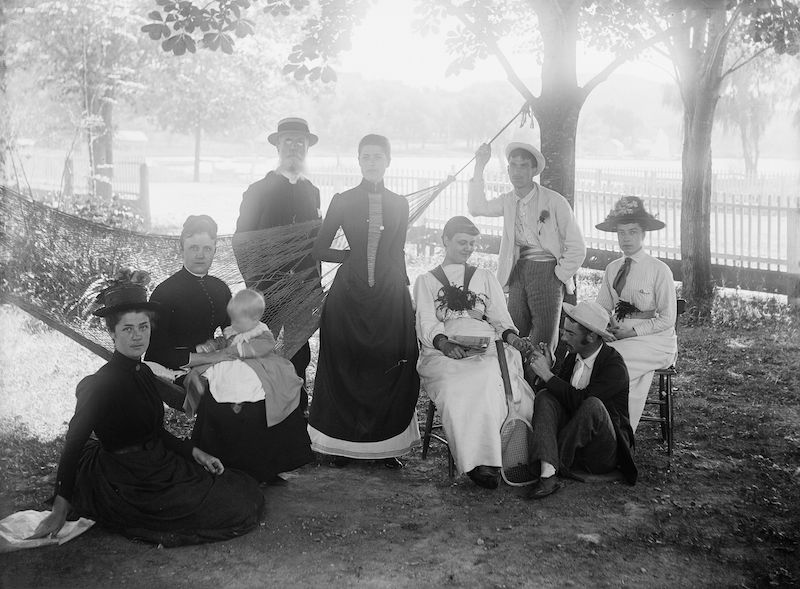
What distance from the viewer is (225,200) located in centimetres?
2412

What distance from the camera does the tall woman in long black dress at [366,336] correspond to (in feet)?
14.0

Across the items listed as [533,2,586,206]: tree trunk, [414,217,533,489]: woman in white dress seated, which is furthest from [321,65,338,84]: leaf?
[414,217,533,489]: woman in white dress seated

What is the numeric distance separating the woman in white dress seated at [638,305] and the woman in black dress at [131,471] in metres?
2.10

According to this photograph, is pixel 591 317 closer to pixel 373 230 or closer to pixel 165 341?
pixel 373 230

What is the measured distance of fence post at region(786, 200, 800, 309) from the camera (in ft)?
29.7

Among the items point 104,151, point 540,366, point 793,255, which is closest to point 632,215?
point 540,366

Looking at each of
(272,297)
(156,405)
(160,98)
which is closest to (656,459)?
(272,297)

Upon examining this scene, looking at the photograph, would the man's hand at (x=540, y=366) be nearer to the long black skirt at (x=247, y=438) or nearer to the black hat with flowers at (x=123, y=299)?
the long black skirt at (x=247, y=438)

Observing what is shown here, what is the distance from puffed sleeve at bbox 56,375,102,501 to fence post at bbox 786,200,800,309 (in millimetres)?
7624

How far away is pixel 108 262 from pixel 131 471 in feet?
4.91

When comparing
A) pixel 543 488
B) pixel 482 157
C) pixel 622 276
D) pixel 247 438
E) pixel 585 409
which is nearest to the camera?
pixel 247 438

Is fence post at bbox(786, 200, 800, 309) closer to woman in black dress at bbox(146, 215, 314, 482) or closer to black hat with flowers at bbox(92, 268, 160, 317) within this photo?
woman in black dress at bbox(146, 215, 314, 482)

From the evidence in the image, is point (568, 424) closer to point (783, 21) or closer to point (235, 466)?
point (235, 466)

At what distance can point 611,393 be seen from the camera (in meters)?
4.08
